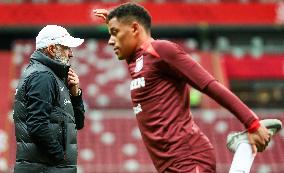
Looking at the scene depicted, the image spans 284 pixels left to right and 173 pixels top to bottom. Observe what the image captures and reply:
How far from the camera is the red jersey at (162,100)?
12.8 ft

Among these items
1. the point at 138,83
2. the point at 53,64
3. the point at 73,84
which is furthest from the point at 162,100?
the point at 73,84

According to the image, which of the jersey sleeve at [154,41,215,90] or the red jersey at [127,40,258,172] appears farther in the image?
the red jersey at [127,40,258,172]

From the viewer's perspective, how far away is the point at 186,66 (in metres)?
3.83

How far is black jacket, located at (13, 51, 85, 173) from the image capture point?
4855 mm

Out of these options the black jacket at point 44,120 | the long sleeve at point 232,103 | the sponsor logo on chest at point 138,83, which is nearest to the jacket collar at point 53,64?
the black jacket at point 44,120

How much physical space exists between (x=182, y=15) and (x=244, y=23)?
1.45m

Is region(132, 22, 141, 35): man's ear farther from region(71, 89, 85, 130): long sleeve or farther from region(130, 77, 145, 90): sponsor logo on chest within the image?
region(71, 89, 85, 130): long sleeve

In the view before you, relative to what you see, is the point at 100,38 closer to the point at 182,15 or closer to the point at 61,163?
the point at 182,15

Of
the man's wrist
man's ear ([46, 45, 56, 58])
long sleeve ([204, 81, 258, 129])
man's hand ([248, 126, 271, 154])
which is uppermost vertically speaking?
man's ear ([46, 45, 56, 58])

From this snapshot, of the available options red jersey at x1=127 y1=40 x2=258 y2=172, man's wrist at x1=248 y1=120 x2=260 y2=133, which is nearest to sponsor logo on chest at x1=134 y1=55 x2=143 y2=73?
red jersey at x1=127 y1=40 x2=258 y2=172

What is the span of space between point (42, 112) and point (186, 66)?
4.50ft

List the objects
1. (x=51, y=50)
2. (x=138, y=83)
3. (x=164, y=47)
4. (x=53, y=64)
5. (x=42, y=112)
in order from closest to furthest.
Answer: (x=164, y=47) → (x=138, y=83) → (x=42, y=112) → (x=53, y=64) → (x=51, y=50)

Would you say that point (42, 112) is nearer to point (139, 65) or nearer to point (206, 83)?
point (139, 65)

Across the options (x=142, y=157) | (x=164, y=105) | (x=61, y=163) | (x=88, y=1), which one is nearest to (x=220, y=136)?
(x=142, y=157)
